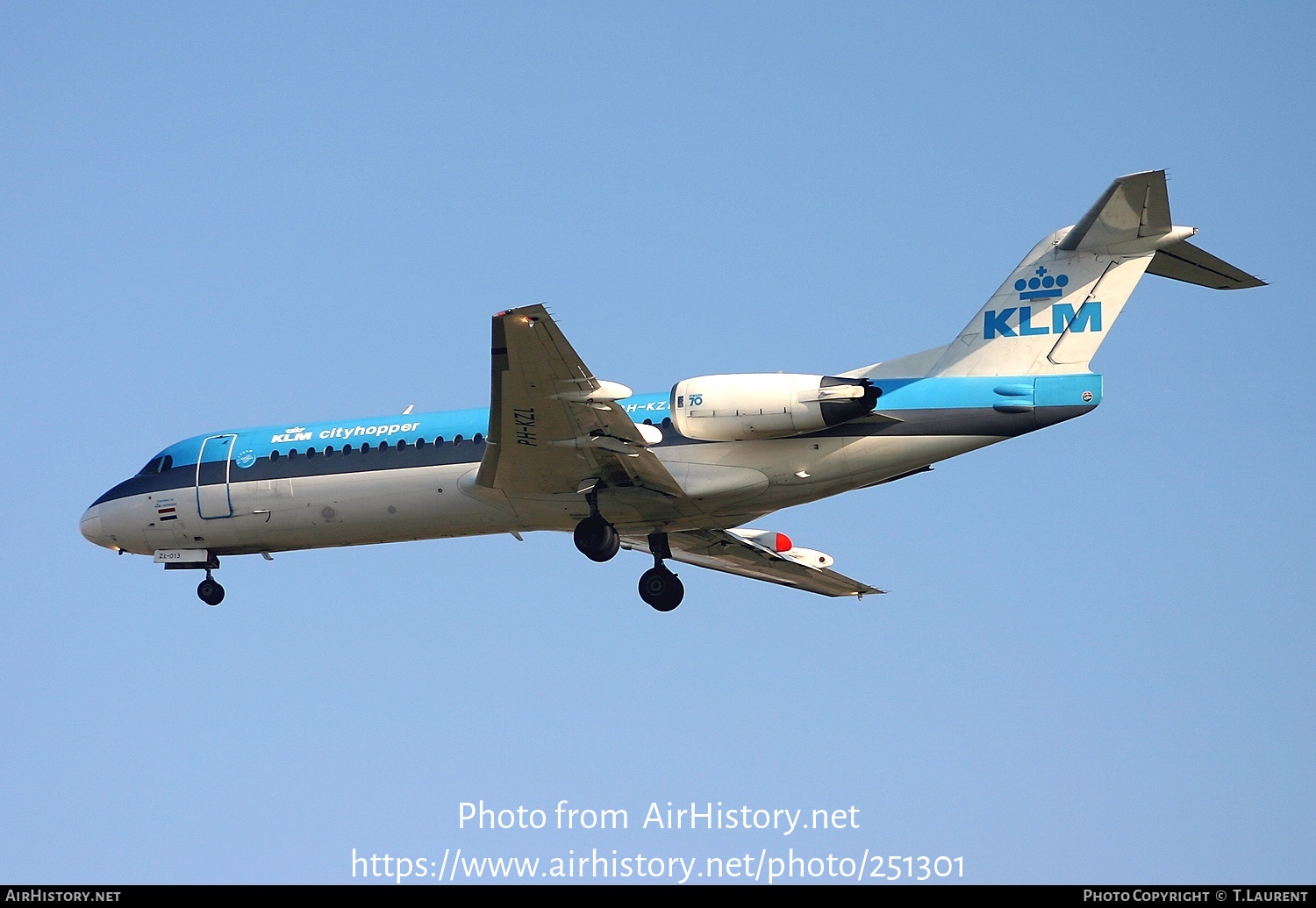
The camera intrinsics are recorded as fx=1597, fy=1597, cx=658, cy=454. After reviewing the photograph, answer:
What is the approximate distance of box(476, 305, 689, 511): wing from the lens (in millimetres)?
22141

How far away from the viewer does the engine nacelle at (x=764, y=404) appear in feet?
76.7

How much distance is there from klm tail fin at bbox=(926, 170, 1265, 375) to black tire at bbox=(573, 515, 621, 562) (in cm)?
575

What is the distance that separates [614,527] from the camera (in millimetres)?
26250

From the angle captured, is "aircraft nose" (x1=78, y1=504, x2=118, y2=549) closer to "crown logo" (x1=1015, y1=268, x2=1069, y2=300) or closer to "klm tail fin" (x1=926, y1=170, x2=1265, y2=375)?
"klm tail fin" (x1=926, y1=170, x2=1265, y2=375)

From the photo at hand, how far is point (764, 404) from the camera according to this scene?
23.7 m

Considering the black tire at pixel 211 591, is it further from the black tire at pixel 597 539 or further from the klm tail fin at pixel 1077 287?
the klm tail fin at pixel 1077 287

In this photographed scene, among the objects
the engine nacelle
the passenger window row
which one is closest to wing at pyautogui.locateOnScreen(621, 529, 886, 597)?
the passenger window row

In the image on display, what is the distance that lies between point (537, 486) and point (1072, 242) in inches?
353

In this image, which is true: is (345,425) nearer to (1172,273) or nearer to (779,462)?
(779,462)

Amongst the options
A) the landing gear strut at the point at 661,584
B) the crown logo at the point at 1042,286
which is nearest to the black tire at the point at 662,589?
the landing gear strut at the point at 661,584

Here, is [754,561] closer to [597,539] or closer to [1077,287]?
[597,539]

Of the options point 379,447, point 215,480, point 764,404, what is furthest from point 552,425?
point 215,480
